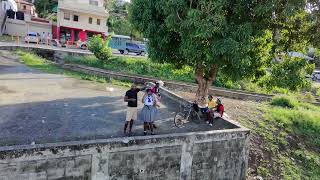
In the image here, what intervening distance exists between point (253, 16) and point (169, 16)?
11.4 ft

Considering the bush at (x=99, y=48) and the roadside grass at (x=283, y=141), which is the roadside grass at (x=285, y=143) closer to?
the roadside grass at (x=283, y=141)

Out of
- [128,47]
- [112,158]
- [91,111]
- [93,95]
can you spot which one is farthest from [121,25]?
[112,158]

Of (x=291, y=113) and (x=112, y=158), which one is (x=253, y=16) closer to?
(x=112, y=158)

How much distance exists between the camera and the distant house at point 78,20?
42562 mm

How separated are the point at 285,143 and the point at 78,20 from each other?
114 feet

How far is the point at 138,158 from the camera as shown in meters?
10.1

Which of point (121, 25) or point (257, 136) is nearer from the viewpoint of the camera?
point (257, 136)

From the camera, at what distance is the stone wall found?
851cm

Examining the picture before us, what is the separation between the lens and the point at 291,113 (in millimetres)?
19812

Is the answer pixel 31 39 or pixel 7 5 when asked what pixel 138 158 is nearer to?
pixel 31 39

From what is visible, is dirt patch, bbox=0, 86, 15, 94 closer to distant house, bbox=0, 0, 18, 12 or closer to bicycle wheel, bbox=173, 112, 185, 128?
bicycle wheel, bbox=173, 112, 185, 128

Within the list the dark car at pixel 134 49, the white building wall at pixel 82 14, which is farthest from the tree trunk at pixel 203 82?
the white building wall at pixel 82 14

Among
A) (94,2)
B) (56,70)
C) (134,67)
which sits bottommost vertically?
(56,70)

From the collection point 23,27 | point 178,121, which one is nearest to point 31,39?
point 23,27
